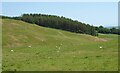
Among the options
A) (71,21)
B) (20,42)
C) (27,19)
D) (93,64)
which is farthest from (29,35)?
(71,21)

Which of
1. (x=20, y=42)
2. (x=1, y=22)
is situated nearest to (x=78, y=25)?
(x=1, y=22)

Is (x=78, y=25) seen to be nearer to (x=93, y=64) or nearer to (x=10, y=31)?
(x=10, y=31)

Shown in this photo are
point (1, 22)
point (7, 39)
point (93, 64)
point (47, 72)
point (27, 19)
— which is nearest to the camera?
point (47, 72)

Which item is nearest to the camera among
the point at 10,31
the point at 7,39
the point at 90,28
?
the point at 7,39

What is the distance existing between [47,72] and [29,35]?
6350cm

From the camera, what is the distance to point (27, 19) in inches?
7082

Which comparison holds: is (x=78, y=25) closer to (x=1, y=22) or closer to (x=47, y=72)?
(x=1, y=22)

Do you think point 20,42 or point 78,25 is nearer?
point 20,42

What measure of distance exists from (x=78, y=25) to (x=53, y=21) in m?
15.7

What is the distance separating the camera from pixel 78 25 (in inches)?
7333

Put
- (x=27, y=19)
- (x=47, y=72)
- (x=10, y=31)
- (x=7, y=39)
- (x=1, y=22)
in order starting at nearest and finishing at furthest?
(x=47, y=72) → (x=7, y=39) → (x=10, y=31) → (x=1, y=22) → (x=27, y=19)

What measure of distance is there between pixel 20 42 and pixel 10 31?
12395mm

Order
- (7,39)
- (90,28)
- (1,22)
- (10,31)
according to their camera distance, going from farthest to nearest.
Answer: (90,28) < (1,22) < (10,31) < (7,39)

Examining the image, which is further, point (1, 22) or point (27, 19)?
point (27, 19)
